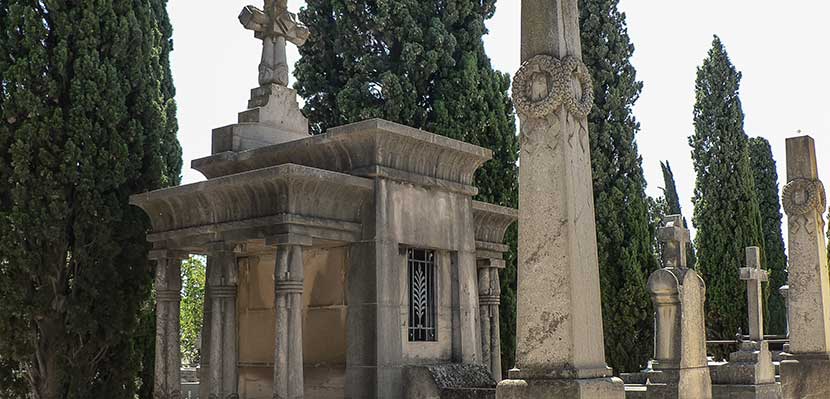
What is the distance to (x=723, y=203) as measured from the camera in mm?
26234

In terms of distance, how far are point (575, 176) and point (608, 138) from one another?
557 inches

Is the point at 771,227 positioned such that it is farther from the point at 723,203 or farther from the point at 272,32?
the point at 272,32

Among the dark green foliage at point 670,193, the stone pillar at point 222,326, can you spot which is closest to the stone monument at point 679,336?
the stone pillar at point 222,326

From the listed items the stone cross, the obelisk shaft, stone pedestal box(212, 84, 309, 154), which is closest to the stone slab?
the stone cross

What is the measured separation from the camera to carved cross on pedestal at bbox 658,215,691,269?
11008 mm

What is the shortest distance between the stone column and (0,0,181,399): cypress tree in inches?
153

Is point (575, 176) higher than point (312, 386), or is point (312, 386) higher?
point (575, 176)

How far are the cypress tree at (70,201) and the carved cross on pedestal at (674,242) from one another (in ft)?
22.4

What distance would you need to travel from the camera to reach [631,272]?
66.0 feet

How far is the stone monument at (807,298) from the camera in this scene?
13.4 metres

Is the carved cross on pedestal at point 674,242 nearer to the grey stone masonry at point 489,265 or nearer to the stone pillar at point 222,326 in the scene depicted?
the grey stone masonry at point 489,265

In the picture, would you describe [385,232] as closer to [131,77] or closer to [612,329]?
[131,77]

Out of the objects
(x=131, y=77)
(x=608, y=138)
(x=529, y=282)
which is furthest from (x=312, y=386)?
(x=608, y=138)

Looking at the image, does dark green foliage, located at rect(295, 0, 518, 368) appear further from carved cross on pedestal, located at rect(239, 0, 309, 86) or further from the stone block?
the stone block
